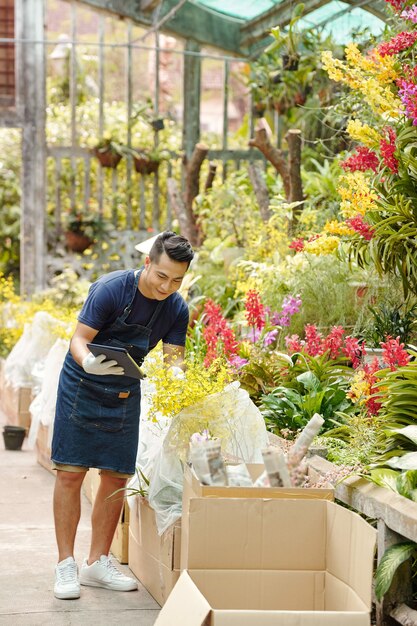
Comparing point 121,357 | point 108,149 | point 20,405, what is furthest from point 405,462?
point 108,149

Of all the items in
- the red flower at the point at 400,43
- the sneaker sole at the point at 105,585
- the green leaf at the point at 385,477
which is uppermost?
the red flower at the point at 400,43

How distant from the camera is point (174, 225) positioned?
37.4 ft

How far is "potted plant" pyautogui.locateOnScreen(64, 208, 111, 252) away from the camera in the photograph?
36.6 ft

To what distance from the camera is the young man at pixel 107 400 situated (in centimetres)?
388

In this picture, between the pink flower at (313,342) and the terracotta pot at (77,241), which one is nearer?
the pink flower at (313,342)

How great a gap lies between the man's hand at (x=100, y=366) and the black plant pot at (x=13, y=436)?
12.2ft

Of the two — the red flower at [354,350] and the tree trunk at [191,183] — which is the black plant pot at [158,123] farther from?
the red flower at [354,350]

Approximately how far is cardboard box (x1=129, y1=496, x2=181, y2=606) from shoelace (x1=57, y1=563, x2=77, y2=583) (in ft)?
1.01

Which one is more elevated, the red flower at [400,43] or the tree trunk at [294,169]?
the red flower at [400,43]

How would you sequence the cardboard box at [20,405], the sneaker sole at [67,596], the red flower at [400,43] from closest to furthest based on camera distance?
the sneaker sole at [67,596] → the red flower at [400,43] → the cardboard box at [20,405]

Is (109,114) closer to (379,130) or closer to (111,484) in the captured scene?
(379,130)

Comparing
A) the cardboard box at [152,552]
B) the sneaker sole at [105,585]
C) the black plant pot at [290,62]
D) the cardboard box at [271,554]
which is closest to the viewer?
the cardboard box at [271,554]

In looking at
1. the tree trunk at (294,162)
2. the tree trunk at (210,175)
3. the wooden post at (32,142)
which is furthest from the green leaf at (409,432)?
the wooden post at (32,142)

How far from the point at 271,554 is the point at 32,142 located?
8616 mm
